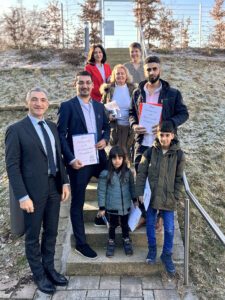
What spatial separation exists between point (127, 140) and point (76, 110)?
1.17m

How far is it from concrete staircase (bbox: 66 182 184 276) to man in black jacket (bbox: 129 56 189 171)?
1109 mm

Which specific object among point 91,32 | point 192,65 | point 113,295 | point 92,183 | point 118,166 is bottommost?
point 113,295

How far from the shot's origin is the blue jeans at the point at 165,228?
3.88 m

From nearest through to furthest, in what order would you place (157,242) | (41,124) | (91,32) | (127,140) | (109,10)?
(41,124) < (157,242) < (127,140) < (91,32) < (109,10)

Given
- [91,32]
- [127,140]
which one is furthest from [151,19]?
[127,140]

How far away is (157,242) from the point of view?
437 centimetres

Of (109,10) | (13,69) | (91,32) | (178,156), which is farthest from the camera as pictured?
(109,10)

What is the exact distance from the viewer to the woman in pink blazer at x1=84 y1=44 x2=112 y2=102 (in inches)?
208

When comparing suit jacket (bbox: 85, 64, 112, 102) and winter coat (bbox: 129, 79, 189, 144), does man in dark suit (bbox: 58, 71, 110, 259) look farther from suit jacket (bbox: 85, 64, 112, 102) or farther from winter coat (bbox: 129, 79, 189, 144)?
suit jacket (bbox: 85, 64, 112, 102)

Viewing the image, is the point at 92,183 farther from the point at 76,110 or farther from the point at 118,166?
the point at 76,110

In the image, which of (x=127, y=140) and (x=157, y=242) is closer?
(x=157, y=242)

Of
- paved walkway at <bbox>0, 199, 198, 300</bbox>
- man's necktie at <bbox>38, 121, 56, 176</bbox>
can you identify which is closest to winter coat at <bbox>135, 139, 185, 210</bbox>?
paved walkway at <bbox>0, 199, 198, 300</bbox>

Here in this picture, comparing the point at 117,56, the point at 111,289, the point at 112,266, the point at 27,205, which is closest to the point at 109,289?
the point at 111,289

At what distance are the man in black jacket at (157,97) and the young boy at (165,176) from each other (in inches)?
10.1
